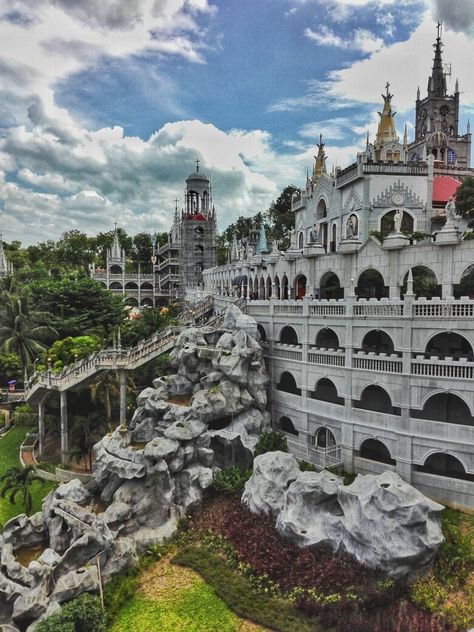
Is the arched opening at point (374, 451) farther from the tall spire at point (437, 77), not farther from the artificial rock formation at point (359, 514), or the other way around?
the tall spire at point (437, 77)

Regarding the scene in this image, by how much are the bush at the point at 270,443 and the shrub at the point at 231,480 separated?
1.46m

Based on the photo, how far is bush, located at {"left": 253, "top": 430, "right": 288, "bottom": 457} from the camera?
25.3m

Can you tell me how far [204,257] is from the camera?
75.2 m

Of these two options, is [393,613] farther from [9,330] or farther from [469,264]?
[9,330]

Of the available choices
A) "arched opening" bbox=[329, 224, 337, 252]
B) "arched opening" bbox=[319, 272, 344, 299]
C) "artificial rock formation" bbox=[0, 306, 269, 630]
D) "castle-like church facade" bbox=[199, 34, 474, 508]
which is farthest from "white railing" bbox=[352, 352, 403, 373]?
"arched opening" bbox=[329, 224, 337, 252]

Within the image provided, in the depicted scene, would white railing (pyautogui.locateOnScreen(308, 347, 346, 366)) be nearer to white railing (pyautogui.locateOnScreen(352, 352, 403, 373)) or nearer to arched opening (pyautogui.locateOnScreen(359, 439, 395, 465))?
white railing (pyautogui.locateOnScreen(352, 352, 403, 373))

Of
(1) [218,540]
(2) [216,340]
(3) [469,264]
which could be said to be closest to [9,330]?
(2) [216,340]

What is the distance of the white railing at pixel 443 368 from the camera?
69.1 feet

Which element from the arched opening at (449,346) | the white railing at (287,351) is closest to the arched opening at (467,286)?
the arched opening at (449,346)

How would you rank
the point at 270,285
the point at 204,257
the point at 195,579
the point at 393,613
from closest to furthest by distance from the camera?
the point at 393,613 → the point at 195,579 → the point at 270,285 → the point at 204,257

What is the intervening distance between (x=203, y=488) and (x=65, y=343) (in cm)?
2187

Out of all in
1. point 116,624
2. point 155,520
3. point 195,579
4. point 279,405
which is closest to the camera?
point 116,624

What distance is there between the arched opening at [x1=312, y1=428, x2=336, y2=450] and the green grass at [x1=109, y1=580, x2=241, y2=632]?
35.3ft

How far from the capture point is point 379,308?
23.7 metres
